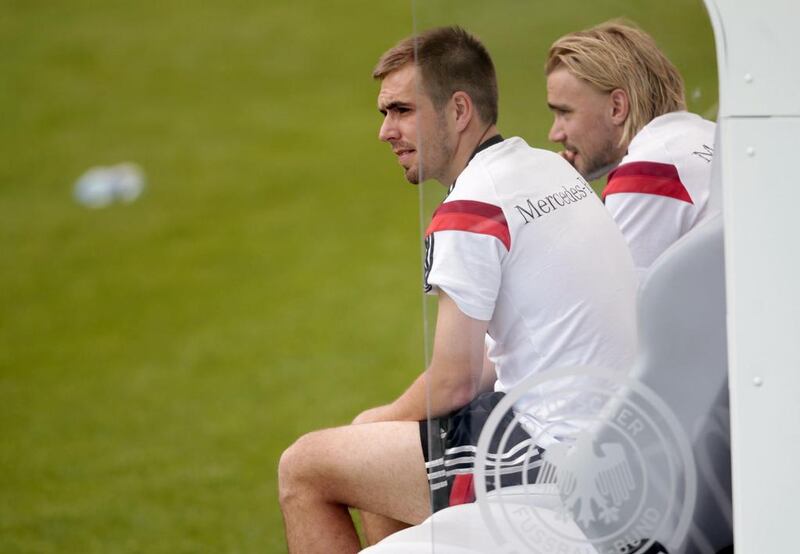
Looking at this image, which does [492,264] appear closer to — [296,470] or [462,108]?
[462,108]

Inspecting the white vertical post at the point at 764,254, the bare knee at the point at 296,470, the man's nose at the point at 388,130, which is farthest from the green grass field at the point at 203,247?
the bare knee at the point at 296,470

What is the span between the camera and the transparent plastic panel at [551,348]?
1.96m

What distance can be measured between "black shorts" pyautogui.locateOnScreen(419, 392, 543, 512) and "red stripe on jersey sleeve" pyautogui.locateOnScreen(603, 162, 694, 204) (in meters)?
0.54

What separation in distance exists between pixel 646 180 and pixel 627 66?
0.23 meters

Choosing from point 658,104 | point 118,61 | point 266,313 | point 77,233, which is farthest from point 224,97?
point 658,104

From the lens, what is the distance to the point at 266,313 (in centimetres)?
866

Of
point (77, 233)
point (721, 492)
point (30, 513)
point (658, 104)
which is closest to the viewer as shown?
point (721, 492)

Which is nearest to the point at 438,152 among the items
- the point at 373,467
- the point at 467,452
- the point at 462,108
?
the point at 462,108

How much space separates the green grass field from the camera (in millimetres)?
4895

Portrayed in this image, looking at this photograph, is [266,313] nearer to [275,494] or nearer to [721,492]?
[275,494]

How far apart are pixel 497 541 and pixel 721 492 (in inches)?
14.7

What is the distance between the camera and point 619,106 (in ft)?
7.46

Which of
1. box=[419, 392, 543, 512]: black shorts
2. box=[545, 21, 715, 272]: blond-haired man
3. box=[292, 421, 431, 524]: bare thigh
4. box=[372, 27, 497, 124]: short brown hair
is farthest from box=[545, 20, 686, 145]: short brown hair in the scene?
box=[292, 421, 431, 524]: bare thigh

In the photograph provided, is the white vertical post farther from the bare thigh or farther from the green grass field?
the bare thigh
